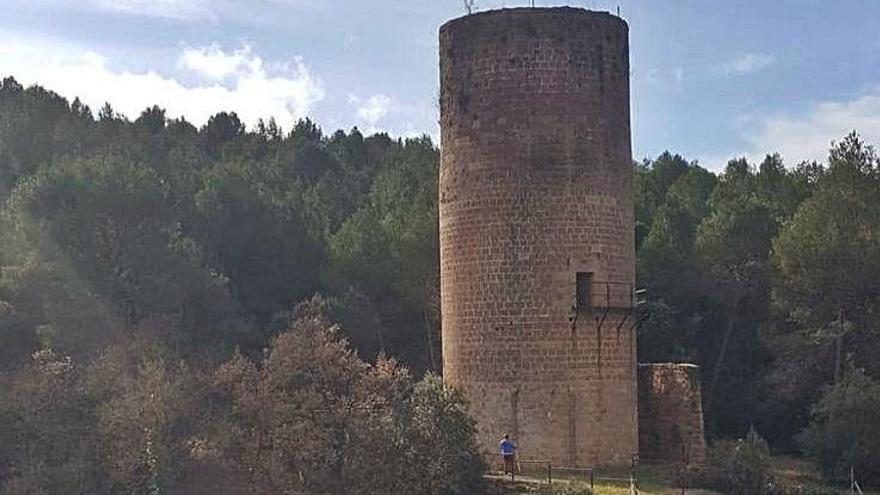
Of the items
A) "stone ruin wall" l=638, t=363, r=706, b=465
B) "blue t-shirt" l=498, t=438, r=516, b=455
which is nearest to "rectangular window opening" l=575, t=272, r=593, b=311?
"stone ruin wall" l=638, t=363, r=706, b=465

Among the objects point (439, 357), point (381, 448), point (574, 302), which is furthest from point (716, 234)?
point (381, 448)

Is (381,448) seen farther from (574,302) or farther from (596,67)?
(596,67)

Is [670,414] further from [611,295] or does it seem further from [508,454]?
[508,454]

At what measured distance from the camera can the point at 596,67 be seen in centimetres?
2377

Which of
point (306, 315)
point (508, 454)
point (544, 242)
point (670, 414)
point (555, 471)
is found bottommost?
point (555, 471)

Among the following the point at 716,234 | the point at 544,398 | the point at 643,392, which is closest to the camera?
the point at 544,398

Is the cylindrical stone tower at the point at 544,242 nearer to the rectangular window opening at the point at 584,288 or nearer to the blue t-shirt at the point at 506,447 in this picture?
the rectangular window opening at the point at 584,288

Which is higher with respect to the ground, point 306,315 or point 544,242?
point 544,242

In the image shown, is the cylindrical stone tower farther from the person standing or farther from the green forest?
the green forest

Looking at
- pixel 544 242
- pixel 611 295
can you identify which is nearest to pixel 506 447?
pixel 611 295

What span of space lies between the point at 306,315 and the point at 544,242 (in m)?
5.23

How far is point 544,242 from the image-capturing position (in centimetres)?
2327

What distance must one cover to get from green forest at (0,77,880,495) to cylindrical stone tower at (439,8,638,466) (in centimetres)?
221

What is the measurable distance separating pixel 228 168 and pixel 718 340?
17.6 metres
